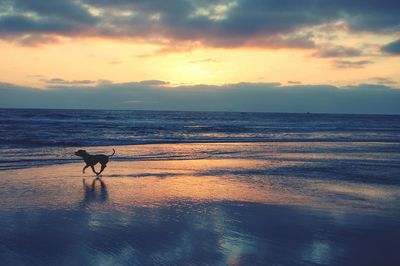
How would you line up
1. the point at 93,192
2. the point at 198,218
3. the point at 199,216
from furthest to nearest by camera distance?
the point at 93,192 < the point at 199,216 < the point at 198,218

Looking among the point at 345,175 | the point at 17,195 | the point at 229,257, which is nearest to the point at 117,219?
the point at 229,257

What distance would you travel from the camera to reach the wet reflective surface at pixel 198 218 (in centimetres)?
531

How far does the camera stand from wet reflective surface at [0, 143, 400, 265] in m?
5.31

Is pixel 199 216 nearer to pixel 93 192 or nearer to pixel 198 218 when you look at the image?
pixel 198 218

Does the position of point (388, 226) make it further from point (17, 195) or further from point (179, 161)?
point (179, 161)

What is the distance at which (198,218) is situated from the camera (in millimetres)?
7055

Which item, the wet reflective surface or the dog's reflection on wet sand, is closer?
the wet reflective surface

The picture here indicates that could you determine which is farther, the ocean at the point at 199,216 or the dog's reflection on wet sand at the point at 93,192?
the dog's reflection on wet sand at the point at 93,192

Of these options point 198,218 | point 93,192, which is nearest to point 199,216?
point 198,218

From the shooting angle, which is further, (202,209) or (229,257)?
(202,209)

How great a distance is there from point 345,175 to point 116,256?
9.16 meters

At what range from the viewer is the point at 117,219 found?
6.96 m

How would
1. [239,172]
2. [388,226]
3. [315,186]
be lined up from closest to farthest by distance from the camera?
[388,226] → [315,186] → [239,172]

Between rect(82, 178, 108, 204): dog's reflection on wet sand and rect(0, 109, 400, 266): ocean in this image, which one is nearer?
rect(0, 109, 400, 266): ocean
